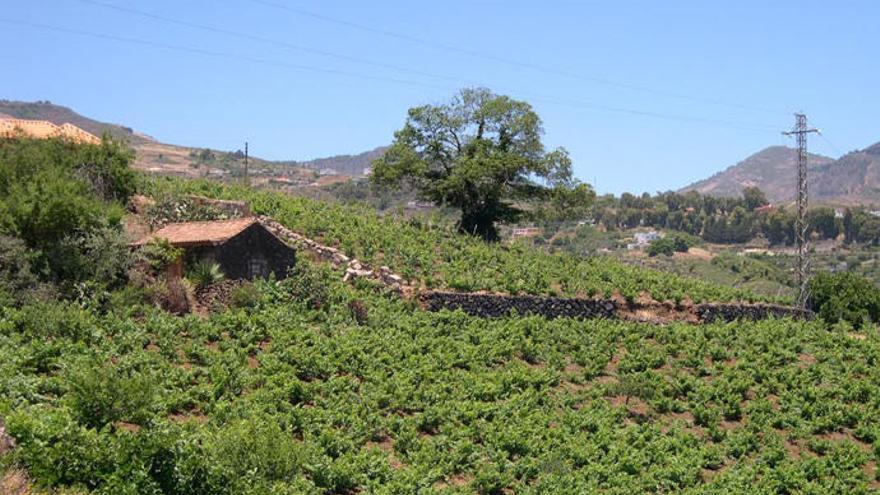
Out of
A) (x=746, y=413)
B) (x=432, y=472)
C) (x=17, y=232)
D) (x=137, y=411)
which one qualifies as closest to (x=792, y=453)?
(x=746, y=413)

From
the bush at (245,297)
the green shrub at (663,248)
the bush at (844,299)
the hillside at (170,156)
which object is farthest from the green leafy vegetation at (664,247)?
the bush at (245,297)

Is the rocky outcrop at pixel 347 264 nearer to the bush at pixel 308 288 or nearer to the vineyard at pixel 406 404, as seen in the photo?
the vineyard at pixel 406 404

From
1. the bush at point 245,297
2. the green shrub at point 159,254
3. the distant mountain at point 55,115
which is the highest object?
the distant mountain at point 55,115

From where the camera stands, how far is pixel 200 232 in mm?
24531

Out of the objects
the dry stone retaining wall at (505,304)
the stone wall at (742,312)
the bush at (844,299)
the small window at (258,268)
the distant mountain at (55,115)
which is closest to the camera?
the small window at (258,268)

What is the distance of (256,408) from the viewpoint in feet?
57.0

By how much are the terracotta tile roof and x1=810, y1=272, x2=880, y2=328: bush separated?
865 inches

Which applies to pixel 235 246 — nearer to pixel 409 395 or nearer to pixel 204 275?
pixel 204 275

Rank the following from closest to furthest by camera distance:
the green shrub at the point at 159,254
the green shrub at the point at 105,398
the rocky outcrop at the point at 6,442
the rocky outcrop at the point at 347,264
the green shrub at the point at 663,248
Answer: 1. the rocky outcrop at the point at 6,442
2. the green shrub at the point at 105,398
3. the green shrub at the point at 159,254
4. the rocky outcrop at the point at 347,264
5. the green shrub at the point at 663,248

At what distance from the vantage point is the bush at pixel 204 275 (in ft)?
76.2

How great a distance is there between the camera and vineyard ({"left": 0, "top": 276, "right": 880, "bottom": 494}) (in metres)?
14.0

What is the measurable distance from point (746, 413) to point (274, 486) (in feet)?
43.3

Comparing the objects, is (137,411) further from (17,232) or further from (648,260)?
(648,260)

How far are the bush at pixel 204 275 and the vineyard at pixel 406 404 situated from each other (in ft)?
3.39
